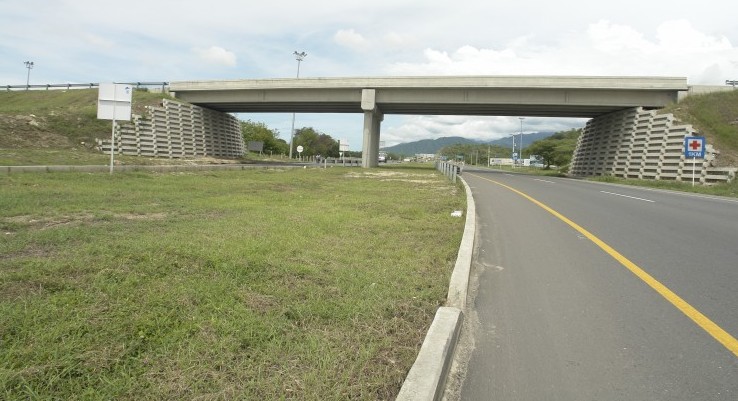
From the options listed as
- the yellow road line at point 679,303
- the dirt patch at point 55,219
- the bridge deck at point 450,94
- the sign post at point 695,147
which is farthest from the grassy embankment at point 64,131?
the sign post at point 695,147

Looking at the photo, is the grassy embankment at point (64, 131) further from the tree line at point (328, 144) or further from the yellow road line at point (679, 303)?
the tree line at point (328, 144)

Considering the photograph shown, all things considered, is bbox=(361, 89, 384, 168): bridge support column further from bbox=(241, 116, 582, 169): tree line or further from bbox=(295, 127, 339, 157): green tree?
bbox=(295, 127, 339, 157): green tree

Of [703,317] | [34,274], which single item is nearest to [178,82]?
[34,274]

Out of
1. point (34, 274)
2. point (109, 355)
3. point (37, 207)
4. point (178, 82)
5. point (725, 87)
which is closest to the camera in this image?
point (109, 355)

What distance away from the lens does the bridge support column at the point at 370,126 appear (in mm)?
41781

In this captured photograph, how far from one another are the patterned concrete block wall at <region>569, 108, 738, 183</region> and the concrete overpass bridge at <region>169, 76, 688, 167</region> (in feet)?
5.27

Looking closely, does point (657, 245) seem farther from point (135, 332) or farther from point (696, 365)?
point (135, 332)

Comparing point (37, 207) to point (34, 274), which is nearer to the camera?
point (34, 274)

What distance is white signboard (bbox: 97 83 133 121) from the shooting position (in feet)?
63.6

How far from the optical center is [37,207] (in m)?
8.96

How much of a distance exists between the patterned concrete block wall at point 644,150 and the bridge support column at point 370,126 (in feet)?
67.4

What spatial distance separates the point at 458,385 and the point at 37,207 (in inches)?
368

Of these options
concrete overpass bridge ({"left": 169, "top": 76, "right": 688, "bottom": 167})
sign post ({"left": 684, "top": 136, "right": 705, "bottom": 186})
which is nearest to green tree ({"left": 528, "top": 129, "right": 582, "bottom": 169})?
concrete overpass bridge ({"left": 169, "top": 76, "right": 688, "bottom": 167})

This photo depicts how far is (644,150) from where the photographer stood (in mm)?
31922
